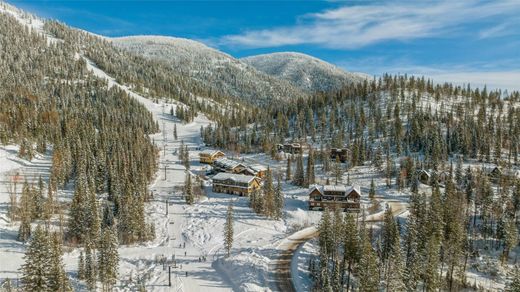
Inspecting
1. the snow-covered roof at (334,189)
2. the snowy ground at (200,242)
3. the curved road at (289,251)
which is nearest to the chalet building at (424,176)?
the snowy ground at (200,242)

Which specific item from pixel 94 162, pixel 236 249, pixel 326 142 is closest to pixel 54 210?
pixel 94 162

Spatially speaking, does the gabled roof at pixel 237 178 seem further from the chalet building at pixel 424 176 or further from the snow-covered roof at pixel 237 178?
the chalet building at pixel 424 176

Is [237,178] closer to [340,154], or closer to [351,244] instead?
[351,244]

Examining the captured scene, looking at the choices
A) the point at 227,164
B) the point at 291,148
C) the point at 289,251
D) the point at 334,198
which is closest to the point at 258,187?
the point at 227,164

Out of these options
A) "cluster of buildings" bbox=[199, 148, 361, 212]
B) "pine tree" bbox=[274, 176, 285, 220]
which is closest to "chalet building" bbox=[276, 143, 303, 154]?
"cluster of buildings" bbox=[199, 148, 361, 212]

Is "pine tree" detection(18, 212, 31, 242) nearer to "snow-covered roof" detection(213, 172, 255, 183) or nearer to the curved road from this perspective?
the curved road
